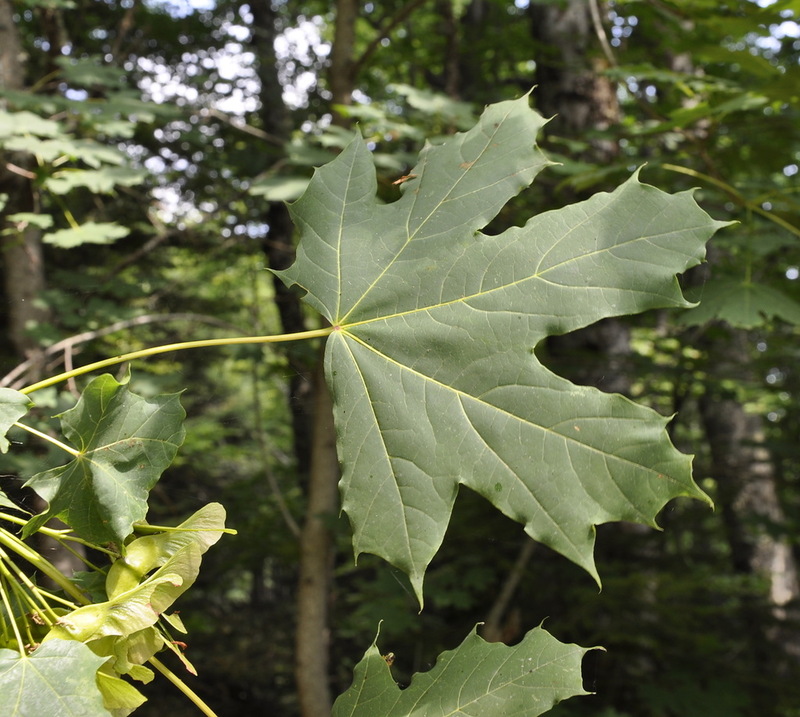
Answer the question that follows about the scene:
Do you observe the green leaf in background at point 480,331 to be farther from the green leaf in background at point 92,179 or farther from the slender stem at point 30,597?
the green leaf in background at point 92,179

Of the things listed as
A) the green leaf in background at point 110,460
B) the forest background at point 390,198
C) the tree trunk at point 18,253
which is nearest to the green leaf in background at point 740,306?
the forest background at point 390,198

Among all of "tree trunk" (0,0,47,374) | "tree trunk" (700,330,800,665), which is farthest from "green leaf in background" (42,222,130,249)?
"tree trunk" (700,330,800,665)

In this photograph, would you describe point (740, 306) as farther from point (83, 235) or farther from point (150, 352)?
point (83, 235)

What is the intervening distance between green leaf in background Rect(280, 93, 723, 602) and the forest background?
0.28 m

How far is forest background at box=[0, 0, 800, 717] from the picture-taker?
2648 mm

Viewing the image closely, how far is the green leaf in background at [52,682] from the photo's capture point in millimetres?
760

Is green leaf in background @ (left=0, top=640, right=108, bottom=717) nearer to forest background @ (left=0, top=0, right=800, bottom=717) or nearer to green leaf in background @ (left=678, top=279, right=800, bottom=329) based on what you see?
forest background @ (left=0, top=0, right=800, bottom=717)

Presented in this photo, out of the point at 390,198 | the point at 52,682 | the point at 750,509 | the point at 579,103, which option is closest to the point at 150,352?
the point at 52,682

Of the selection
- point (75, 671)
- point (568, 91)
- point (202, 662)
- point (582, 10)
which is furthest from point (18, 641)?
point (202, 662)

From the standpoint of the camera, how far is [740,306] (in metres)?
2.08

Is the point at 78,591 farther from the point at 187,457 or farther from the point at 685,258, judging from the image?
the point at 187,457

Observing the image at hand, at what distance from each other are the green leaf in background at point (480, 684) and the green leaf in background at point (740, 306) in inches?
53.1

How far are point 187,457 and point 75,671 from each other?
19.9 ft

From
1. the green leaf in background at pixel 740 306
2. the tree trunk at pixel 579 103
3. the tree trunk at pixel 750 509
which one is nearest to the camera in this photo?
the green leaf in background at pixel 740 306
